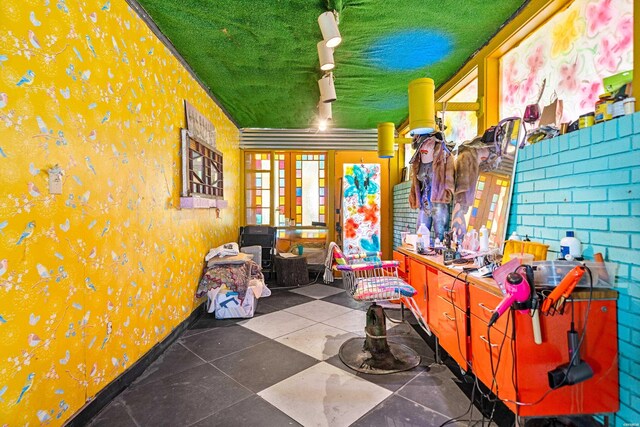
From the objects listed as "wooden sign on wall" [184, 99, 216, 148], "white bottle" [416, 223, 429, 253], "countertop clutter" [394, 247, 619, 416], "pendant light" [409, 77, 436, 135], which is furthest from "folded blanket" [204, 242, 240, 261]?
"countertop clutter" [394, 247, 619, 416]

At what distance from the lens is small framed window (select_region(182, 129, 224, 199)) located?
11.1 ft

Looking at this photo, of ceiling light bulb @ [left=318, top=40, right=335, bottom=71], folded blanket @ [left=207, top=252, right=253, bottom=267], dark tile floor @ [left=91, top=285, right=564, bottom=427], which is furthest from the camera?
folded blanket @ [left=207, top=252, right=253, bottom=267]

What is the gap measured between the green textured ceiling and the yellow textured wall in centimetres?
50

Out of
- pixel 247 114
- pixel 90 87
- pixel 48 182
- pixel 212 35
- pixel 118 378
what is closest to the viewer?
pixel 48 182

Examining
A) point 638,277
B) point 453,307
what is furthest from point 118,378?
point 638,277

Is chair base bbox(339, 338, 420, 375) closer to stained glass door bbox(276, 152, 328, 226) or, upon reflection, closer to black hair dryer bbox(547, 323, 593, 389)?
black hair dryer bbox(547, 323, 593, 389)

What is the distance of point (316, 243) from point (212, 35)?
4.22 m

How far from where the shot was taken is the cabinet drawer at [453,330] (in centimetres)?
211

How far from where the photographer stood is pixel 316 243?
6305 millimetres

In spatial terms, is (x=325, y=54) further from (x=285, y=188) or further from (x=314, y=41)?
(x=285, y=188)

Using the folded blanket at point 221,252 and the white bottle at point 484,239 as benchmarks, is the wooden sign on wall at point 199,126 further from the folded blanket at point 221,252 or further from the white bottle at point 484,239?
the white bottle at point 484,239

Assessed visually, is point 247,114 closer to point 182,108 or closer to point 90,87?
point 182,108

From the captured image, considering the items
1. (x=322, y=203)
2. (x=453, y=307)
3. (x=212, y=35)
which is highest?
(x=212, y=35)

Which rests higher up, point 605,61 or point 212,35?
point 212,35
